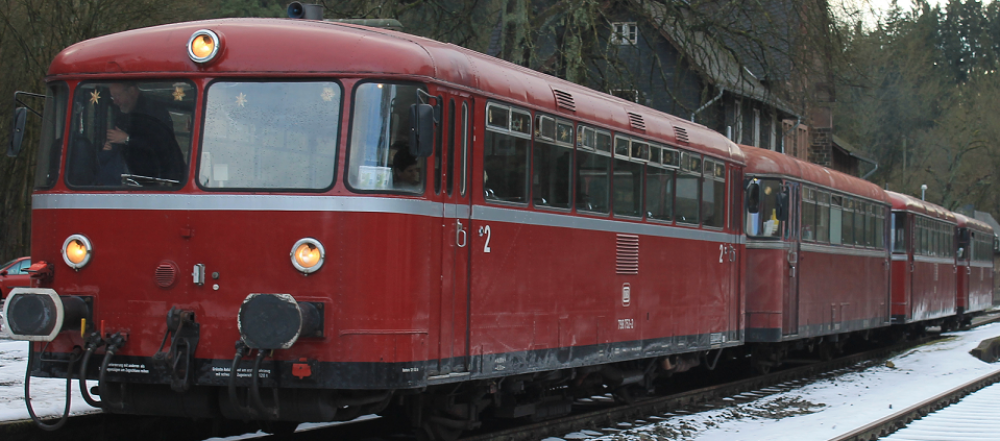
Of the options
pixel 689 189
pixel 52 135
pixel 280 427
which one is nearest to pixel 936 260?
pixel 689 189

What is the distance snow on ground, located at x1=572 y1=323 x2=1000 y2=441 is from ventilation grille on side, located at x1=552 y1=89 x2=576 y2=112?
106 inches

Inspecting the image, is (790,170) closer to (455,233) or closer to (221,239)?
(455,233)

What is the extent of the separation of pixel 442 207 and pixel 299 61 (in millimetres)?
1283

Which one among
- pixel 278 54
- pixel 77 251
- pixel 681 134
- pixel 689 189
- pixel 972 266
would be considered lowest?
pixel 77 251

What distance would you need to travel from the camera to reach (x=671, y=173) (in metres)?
11.0

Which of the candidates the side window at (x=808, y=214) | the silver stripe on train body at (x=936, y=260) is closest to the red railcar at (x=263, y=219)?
the side window at (x=808, y=214)

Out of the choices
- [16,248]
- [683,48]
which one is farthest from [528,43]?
[16,248]

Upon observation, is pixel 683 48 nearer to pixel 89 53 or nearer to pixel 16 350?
pixel 16 350

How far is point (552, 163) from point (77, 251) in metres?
3.51

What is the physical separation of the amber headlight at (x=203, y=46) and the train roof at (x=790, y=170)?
902 cm

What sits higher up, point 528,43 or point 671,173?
point 528,43

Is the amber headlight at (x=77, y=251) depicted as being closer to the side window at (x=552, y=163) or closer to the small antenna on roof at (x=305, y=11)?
the small antenna on roof at (x=305, y=11)

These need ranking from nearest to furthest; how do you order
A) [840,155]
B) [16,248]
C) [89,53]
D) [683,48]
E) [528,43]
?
1. [89,53]
2. [528,43]
3. [683,48]
4. [16,248]
5. [840,155]

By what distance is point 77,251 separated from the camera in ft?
23.3
